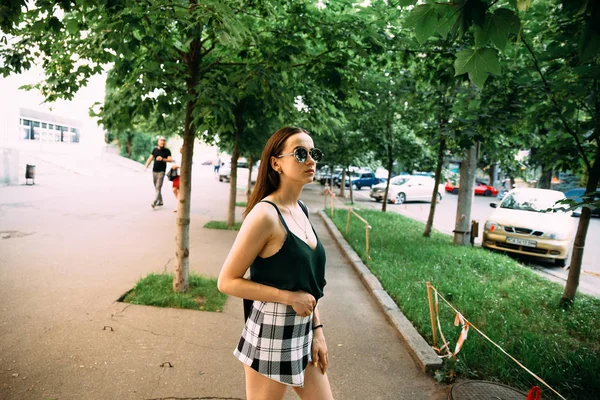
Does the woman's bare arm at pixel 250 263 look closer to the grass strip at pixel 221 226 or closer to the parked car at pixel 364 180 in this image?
the grass strip at pixel 221 226

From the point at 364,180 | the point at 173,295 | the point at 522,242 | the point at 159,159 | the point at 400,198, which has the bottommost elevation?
the point at 173,295

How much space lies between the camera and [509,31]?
1.68 m

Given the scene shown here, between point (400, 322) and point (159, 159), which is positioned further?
point (159, 159)

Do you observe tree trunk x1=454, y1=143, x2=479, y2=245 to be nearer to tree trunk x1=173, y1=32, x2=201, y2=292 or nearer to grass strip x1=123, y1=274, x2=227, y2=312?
grass strip x1=123, y1=274, x2=227, y2=312

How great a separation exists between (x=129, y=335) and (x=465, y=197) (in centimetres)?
857

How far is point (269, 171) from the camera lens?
207 centimetres

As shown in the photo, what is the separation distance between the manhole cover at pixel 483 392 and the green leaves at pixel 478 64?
8.07 ft

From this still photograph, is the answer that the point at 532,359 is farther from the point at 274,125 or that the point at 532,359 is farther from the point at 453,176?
the point at 453,176

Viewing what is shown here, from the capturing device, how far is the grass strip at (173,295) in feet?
15.8

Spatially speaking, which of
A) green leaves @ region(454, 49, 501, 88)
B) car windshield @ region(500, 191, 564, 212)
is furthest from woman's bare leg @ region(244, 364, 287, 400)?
car windshield @ region(500, 191, 564, 212)

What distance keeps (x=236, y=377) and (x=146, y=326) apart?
1.38 metres

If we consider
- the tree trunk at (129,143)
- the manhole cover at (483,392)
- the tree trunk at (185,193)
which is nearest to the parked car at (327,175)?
the tree trunk at (185,193)

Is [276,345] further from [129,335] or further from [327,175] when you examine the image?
[327,175]

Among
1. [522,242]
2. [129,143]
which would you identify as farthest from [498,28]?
[129,143]
